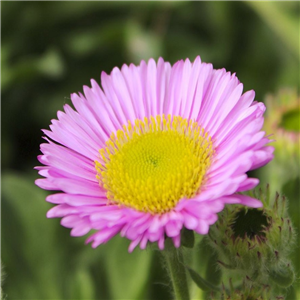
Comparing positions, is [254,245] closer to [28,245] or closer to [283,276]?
[283,276]

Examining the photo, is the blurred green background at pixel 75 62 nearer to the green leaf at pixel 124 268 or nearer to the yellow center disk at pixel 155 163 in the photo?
the green leaf at pixel 124 268

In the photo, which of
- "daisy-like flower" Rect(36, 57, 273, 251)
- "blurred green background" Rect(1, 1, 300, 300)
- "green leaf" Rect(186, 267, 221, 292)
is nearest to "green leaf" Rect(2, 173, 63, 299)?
"blurred green background" Rect(1, 1, 300, 300)

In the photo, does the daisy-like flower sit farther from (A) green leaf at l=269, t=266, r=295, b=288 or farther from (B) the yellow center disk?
(A) green leaf at l=269, t=266, r=295, b=288

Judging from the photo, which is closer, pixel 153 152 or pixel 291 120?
pixel 153 152

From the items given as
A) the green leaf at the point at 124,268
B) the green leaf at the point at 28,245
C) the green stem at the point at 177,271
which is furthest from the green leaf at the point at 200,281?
the green leaf at the point at 28,245

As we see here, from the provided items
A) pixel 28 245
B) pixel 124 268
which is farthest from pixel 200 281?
pixel 28 245
